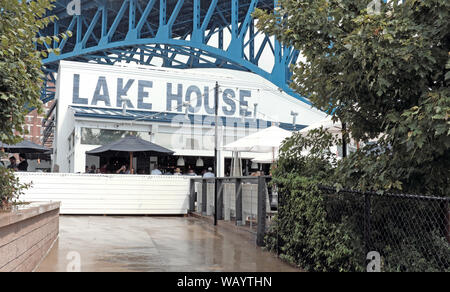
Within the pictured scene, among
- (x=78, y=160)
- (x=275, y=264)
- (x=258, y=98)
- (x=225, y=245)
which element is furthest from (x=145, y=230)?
(x=258, y=98)

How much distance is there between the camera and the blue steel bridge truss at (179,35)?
710 inches

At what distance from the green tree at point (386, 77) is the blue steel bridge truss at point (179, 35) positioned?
1027cm

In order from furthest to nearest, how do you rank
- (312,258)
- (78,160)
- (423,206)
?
(78,160) → (312,258) → (423,206)

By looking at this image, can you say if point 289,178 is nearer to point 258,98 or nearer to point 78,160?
point 78,160

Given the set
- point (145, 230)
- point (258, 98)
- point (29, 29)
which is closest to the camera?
point (29, 29)

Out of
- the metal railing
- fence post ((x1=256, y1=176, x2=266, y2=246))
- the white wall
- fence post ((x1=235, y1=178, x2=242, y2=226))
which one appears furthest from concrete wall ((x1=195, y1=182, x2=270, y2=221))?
the white wall

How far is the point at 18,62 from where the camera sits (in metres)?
4.21

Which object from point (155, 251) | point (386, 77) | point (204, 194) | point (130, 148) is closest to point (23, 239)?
point (155, 251)

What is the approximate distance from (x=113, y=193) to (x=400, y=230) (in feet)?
Answer: 36.5

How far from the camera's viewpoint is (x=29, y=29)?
4602 millimetres

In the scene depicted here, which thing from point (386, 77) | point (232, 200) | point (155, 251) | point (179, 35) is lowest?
point (155, 251)

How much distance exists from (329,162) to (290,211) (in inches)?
33.8

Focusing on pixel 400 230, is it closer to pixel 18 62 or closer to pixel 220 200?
pixel 18 62

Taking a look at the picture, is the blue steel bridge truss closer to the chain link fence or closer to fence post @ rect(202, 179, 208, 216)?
fence post @ rect(202, 179, 208, 216)
